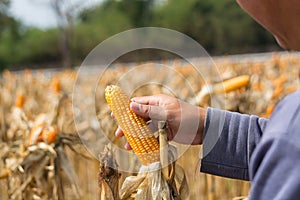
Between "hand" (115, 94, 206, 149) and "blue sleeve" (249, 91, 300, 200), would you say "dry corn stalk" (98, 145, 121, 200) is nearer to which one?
"hand" (115, 94, 206, 149)

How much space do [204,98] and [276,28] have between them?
1.90 metres

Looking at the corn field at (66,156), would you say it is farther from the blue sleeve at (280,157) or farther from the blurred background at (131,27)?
the blurred background at (131,27)

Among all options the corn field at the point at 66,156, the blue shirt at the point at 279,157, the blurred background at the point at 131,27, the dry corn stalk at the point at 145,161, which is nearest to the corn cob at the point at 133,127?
the dry corn stalk at the point at 145,161

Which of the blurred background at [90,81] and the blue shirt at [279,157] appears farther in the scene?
the blurred background at [90,81]

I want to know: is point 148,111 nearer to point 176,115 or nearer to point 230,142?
point 176,115

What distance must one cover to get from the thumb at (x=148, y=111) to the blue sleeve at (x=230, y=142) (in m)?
0.11

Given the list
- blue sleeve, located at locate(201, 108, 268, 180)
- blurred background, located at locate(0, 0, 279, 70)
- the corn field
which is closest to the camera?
blue sleeve, located at locate(201, 108, 268, 180)

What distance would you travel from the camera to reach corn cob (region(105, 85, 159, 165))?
1.52 m

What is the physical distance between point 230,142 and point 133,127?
218mm

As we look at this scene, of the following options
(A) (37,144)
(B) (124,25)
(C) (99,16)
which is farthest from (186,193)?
(C) (99,16)

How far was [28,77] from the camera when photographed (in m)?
10.6

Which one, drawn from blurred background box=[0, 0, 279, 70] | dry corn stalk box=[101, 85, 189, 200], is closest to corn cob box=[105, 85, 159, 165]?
dry corn stalk box=[101, 85, 189, 200]

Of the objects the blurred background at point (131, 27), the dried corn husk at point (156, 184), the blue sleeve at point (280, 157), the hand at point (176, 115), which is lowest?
the dried corn husk at point (156, 184)

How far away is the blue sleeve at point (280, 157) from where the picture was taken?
0.99 metres
